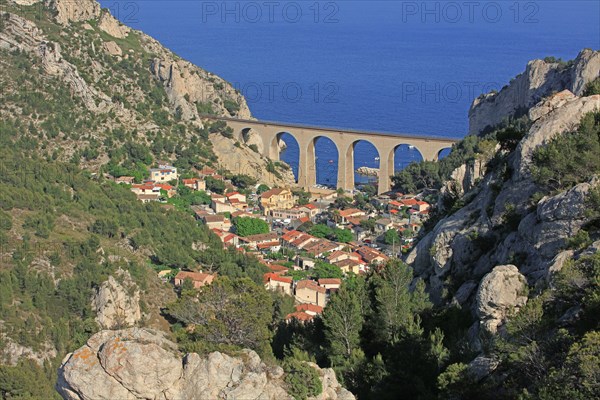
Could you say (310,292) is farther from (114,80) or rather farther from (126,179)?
(114,80)

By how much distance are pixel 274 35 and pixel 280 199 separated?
3817 inches

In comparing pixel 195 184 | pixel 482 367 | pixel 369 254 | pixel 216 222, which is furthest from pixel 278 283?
pixel 482 367

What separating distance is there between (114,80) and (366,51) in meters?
68.0

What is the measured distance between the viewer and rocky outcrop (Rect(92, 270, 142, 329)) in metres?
25.8

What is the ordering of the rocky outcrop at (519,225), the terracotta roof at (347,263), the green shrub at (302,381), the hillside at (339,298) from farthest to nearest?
the terracotta roof at (347,263), the rocky outcrop at (519,225), the green shrub at (302,381), the hillside at (339,298)

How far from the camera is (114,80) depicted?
182 feet

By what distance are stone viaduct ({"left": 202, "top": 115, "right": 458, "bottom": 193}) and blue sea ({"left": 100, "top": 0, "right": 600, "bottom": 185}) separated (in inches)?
122

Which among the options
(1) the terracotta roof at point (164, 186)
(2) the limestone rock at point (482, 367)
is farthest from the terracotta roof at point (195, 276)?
(2) the limestone rock at point (482, 367)

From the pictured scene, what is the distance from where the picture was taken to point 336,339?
1504cm

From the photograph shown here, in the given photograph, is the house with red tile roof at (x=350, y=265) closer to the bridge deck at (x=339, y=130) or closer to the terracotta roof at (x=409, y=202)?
the terracotta roof at (x=409, y=202)

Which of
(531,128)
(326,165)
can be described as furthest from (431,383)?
(326,165)

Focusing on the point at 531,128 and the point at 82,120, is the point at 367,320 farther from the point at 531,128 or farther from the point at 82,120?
the point at 82,120

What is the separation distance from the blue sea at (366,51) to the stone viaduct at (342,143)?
10.1 ft

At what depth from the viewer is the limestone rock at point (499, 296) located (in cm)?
1273
